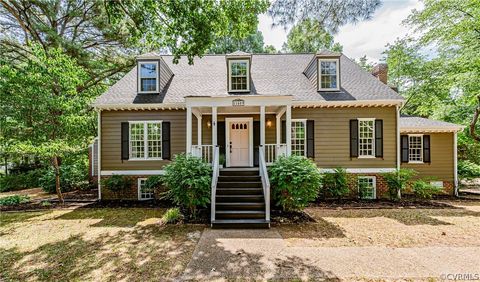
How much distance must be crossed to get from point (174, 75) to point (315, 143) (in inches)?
294

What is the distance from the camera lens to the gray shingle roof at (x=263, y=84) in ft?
31.9

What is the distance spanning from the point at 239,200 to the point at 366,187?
19.6 ft

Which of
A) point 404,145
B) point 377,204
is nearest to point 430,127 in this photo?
point 404,145

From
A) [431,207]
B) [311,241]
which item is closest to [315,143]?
[431,207]

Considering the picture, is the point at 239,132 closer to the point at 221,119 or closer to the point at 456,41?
the point at 221,119

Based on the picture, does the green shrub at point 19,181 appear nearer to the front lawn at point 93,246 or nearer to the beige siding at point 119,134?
the beige siding at point 119,134

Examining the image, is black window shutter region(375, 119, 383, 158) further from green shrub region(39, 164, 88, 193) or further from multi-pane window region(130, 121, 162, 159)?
green shrub region(39, 164, 88, 193)

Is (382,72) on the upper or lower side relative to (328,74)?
upper

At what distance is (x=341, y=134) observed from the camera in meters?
9.83

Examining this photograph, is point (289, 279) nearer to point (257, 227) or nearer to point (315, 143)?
point (257, 227)

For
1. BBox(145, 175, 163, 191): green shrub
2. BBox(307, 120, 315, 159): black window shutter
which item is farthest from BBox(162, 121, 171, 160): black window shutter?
BBox(307, 120, 315, 159): black window shutter

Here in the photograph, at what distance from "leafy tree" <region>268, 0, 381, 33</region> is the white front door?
202 inches

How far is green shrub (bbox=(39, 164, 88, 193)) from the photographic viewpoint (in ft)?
38.7

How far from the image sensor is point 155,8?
690 centimetres
